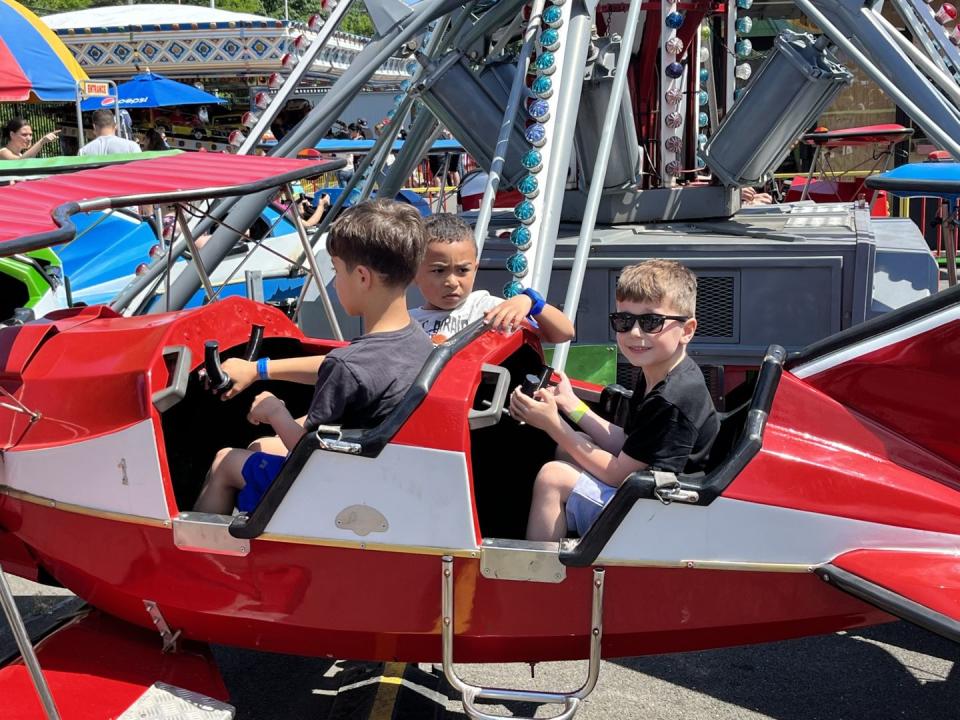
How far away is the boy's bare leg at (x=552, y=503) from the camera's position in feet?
8.59

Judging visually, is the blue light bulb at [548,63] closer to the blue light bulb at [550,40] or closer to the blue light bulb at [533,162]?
the blue light bulb at [550,40]

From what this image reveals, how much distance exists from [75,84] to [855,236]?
7.92 m

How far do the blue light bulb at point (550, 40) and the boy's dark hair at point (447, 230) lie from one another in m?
2.13

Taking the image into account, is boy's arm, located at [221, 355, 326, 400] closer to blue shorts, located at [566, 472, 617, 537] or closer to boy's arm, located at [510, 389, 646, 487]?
boy's arm, located at [510, 389, 646, 487]

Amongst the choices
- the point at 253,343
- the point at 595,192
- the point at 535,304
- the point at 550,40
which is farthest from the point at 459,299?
the point at 550,40

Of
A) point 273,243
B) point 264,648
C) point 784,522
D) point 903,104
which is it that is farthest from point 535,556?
point 273,243

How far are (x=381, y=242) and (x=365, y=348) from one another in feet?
0.91

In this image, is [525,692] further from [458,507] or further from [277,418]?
[277,418]

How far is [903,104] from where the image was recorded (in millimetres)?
5168

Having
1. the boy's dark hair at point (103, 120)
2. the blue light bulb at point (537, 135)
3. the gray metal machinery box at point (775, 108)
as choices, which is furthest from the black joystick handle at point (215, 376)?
the boy's dark hair at point (103, 120)

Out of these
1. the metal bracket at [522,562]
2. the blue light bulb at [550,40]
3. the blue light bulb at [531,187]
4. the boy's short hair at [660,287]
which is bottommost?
the metal bracket at [522,562]

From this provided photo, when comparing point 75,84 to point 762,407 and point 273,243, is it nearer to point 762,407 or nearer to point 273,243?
point 273,243

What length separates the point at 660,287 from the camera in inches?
101

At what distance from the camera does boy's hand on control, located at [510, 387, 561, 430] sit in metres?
2.58
